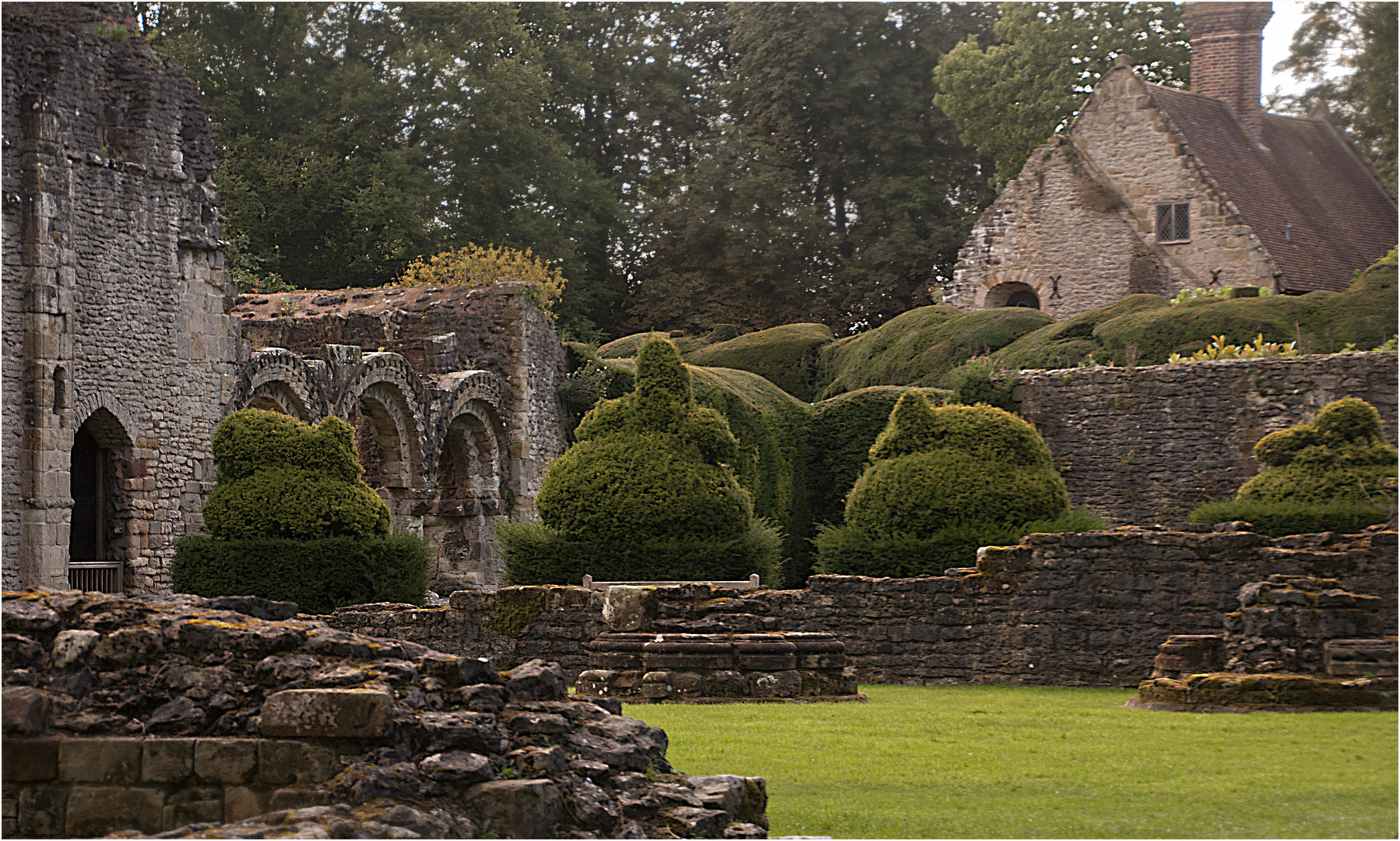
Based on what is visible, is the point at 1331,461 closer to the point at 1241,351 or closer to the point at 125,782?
the point at 1241,351

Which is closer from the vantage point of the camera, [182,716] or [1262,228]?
[182,716]

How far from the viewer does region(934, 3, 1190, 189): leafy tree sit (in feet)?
105

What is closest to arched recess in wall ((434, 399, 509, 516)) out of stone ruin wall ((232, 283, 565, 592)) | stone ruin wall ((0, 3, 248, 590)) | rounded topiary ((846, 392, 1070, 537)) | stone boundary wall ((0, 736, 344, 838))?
stone ruin wall ((232, 283, 565, 592))

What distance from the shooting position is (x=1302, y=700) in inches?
395

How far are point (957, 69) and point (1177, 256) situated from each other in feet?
24.2

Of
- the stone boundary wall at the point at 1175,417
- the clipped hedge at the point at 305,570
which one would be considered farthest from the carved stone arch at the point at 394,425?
the stone boundary wall at the point at 1175,417

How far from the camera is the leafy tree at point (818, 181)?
110ft

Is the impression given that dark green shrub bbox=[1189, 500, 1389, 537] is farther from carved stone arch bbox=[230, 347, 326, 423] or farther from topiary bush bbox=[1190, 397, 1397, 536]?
carved stone arch bbox=[230, 347, 326, 423]

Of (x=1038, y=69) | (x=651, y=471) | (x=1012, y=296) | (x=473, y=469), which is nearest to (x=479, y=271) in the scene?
(x=473, y=469)

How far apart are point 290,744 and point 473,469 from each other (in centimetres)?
1784

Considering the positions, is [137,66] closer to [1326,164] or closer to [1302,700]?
[1302,700]

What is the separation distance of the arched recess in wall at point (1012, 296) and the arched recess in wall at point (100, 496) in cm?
1726

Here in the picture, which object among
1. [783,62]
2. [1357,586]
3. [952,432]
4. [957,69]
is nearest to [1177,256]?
[957,69]

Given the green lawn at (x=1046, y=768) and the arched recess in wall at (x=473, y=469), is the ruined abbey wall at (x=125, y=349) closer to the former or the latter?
the arched recess in wall at (x=473, y=469)
